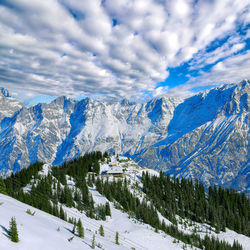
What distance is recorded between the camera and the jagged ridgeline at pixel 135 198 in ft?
228

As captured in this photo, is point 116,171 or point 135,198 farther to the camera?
point 116,171

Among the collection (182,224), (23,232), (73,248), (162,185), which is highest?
(23,232)

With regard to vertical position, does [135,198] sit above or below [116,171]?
below

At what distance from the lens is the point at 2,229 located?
1382 centimetres

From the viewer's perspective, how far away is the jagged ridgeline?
69.5 metres

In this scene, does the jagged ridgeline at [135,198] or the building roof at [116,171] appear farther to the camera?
the building roof at [116,171]

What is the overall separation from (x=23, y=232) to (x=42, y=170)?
101 metres

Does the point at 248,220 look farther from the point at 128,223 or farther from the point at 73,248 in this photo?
the point at 73,248

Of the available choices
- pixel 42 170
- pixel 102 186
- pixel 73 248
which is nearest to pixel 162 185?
pixel 102 186

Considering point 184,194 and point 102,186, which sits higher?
point 102,186

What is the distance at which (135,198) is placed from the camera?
317 ft

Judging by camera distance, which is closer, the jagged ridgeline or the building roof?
the jagged ridgeline

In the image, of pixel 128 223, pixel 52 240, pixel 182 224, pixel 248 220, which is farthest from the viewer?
pixel 248 220

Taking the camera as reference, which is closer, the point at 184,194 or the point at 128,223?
the point at 128,223
